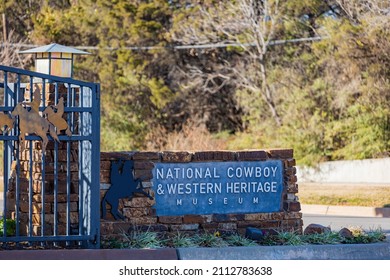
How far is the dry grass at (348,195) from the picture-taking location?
21.2m

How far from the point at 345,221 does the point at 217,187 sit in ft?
25.5

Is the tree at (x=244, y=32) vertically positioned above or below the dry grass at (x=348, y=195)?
above

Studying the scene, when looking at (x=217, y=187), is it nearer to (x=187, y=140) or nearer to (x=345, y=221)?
(x=345, y=221)

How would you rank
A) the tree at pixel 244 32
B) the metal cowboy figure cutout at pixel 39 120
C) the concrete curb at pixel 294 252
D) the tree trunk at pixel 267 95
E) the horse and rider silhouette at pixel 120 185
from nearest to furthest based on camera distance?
the metal cowboy figure cutout at pixel 39 120 < the concrete curb at pixel 294 252 < the horse and rider silhouette at pixel 120 185 < the tree trunk at pixel 267 95 < the tree at pixel 244 32

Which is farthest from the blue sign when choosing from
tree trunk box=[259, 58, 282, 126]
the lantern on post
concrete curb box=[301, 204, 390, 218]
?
tree trunk box=[259, 58, 282, 126]

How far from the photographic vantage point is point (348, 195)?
22016mm

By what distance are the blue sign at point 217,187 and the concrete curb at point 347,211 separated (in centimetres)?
977

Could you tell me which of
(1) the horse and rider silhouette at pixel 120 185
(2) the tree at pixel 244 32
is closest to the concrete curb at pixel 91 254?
(1) the horse and rider silhouette at pixel 120 185

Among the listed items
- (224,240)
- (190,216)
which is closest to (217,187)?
(190,216)

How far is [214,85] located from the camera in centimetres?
3591

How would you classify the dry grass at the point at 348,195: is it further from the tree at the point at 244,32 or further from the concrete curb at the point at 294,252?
the concrete curb at the point at 294,252

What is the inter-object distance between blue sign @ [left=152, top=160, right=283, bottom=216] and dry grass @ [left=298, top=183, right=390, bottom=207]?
10395mm

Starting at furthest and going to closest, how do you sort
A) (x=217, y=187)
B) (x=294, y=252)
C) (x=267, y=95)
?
(x=267, y=95), (x=217, y=187), (x=294, y=252)
